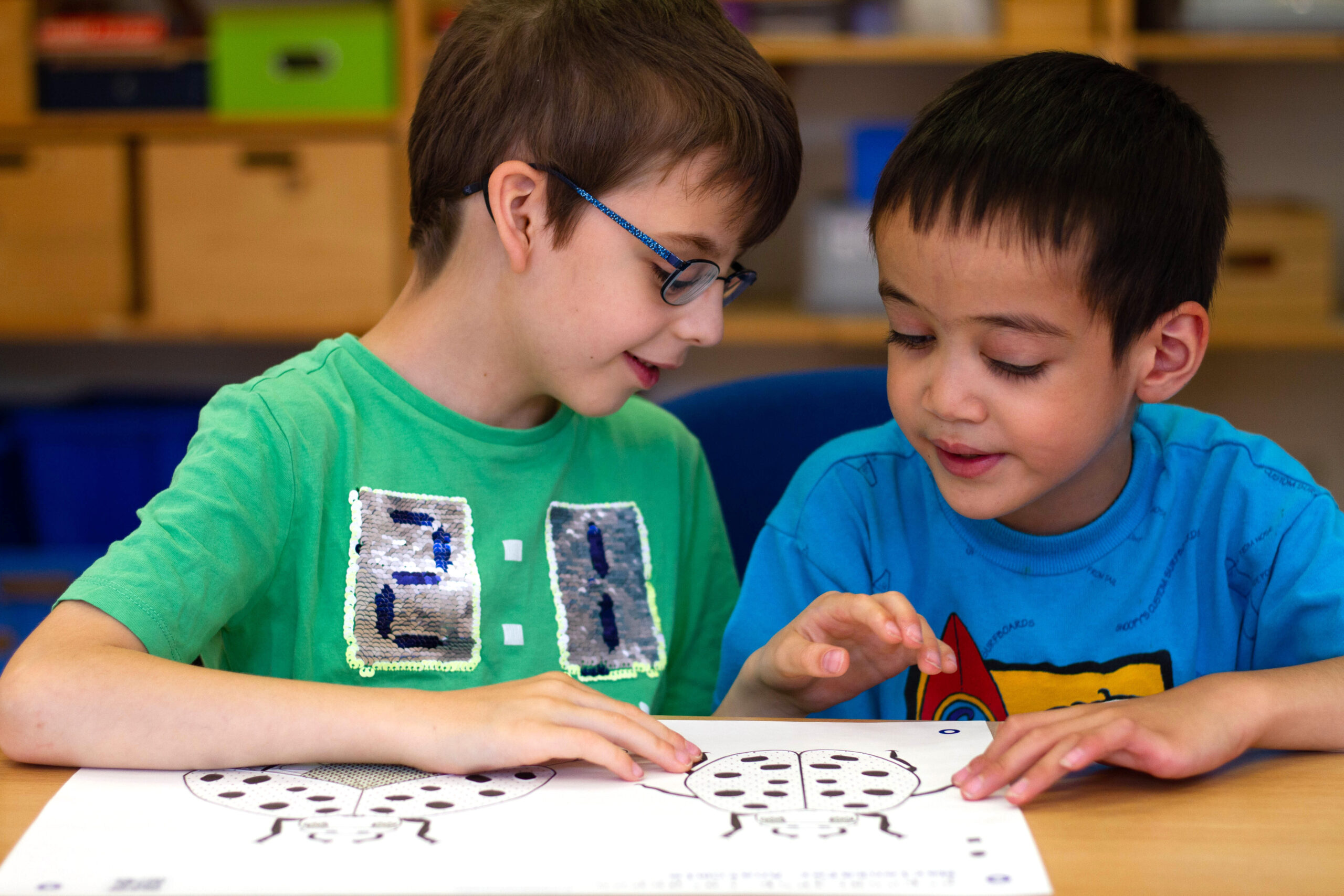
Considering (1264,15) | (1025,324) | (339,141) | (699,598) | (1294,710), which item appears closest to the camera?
(1294,710)

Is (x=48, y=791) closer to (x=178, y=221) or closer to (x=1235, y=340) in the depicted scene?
(x=178, y=221)

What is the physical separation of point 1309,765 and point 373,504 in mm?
638

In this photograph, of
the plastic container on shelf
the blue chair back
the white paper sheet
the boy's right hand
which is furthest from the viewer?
the plastic container on shelf

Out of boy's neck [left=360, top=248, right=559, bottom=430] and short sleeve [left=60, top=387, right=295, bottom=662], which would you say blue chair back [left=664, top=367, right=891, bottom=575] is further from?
short sleeve [left=60, top=387, right=295, bottom=662]

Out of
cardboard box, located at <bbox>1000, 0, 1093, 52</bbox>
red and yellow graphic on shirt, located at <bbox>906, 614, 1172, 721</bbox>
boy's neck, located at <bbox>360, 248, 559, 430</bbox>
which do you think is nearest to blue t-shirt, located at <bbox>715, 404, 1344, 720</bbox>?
red and yellow graphic on shirt, located at <bbox>906, 614, 1172, 721</bbox>

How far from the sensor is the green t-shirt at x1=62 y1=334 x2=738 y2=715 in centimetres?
79

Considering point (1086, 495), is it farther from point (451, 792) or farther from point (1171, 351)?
point (451, 792)

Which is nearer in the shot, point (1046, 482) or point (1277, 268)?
point (1046, 482)

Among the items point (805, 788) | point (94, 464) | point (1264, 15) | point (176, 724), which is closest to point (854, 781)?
point (805, 788)

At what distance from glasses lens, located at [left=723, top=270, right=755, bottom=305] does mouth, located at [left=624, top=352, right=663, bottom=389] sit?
0.08 m

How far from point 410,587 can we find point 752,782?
1.19ft

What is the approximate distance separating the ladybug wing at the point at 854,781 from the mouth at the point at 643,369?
371 mm

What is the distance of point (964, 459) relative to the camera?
860 mm

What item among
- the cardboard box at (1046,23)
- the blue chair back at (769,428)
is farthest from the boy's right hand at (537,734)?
the cardboard box at (1046,23)
